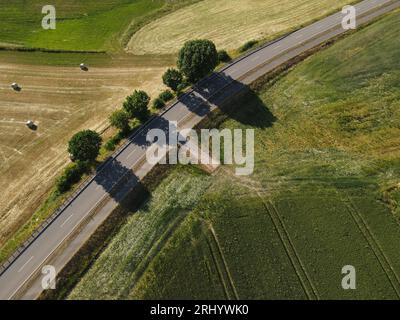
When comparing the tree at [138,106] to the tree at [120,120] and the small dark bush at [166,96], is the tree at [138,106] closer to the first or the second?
the tree at [120,120]

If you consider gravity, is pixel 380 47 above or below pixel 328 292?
above

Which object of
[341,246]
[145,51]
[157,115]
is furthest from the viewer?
[145,51]

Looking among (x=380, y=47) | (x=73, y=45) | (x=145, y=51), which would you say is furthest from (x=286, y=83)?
(x=73, y=45)

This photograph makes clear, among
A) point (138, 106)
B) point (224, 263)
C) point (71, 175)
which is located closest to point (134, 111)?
point (138, 106)

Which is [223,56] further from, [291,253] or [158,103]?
[291,253]

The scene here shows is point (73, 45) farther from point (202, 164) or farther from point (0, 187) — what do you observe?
point (202, 164)
